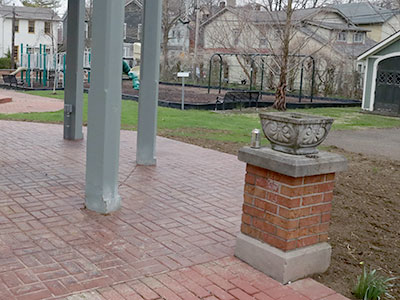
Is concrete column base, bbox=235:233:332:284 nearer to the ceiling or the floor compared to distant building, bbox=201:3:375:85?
nearer to the floor

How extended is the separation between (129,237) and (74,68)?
575 centimetres

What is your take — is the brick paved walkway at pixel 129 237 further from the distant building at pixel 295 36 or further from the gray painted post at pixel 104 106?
the distant building at pixel 295 36

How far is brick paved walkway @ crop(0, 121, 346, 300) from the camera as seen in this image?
380 cm

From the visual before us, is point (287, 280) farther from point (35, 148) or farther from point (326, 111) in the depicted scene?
point (326, 111)

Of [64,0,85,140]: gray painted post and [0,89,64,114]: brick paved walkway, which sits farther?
[0,89,64,114]: brick paved walkway

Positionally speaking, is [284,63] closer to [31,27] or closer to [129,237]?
[129,237]

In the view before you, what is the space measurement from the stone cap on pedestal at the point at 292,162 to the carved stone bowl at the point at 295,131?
0.20 feet

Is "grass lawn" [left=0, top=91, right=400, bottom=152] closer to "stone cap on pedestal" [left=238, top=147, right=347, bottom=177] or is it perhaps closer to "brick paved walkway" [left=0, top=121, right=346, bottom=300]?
"brick paved walkway" [left=0, top=121, right=346, bottom=300]

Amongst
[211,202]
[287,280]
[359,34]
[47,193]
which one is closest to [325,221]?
[287,280]

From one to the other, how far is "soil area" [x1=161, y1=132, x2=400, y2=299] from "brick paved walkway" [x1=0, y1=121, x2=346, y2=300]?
0.51 metres

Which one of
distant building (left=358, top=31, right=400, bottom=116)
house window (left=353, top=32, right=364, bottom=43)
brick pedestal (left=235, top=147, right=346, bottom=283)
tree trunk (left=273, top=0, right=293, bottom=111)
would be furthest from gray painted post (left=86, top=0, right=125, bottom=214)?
house window (left=353, top=32, right=364, bottom=43)

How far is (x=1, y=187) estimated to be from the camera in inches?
249

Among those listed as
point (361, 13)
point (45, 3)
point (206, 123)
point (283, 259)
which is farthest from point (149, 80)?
point (45, 3)

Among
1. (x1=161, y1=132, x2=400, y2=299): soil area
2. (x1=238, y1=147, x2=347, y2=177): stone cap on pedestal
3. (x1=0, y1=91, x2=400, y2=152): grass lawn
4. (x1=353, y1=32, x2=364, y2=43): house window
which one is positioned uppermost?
(x1=353, y1=32, x2=364, y2=43): house window
